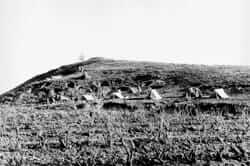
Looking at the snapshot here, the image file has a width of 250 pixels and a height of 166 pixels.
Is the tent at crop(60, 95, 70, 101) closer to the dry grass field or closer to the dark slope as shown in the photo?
the dry grass field

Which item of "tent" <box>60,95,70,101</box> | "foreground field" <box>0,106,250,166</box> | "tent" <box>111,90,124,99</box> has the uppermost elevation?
"tent" <box>111,90,124,99</box>

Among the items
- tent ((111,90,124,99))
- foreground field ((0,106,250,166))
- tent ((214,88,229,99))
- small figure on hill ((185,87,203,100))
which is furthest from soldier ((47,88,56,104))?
tent ((214,88,229,99))

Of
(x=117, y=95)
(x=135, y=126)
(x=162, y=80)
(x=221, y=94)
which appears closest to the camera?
(x=135, y=126)

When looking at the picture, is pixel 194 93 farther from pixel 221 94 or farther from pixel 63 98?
pixel 63 98

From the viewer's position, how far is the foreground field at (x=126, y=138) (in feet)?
18.9

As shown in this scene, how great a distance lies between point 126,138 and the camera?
22.9 ft

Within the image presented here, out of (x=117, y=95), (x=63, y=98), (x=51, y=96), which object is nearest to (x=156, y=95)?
(x=117, y=95)

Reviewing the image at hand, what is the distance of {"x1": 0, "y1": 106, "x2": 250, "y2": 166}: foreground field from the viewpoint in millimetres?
5762

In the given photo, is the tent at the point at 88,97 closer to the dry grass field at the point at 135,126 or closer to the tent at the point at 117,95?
the dry grass field at the point at 135,126

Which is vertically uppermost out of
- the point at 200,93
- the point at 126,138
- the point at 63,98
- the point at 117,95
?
the point at 200,93

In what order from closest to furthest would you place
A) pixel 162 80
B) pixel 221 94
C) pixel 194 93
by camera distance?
pixel 221 94 < pixel 194 93 < pixel 162 80

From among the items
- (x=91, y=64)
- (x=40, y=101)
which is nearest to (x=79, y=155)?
(x=40, y=101)

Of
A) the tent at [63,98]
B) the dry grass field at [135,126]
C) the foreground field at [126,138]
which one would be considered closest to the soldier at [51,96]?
the dry grass field at [135,126]

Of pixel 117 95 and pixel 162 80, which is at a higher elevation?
pixel 162 80
